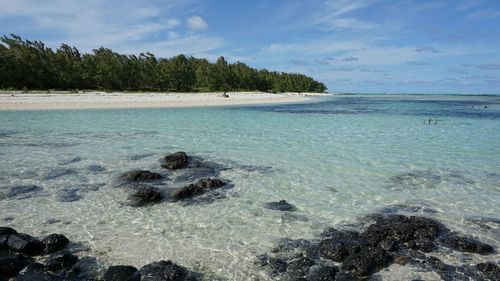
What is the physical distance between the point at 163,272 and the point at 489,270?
5.80 m

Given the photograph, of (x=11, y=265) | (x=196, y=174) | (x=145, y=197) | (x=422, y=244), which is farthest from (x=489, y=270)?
(x=196, y=174)

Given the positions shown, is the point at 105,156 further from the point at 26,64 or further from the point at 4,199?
the point at 26,64

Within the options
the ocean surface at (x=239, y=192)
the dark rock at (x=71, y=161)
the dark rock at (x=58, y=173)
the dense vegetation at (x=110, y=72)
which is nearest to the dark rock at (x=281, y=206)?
the ocean surface at (x=239, y=192)

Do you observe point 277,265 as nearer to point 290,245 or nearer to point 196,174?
point 290,245

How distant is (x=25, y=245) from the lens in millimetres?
7152

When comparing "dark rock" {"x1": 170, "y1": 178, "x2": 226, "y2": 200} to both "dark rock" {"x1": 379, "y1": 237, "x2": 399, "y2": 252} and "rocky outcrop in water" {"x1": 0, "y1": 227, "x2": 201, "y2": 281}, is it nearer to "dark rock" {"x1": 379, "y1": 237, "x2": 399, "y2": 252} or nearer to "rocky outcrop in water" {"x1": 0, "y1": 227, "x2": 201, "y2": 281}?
"rocky outcrop in water" {"x1": 0, "y1": 227, "x2": 201, "y2": 281}

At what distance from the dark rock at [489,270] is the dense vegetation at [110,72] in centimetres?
7552

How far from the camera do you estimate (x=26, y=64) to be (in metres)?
71.6

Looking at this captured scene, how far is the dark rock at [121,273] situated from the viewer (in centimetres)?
629

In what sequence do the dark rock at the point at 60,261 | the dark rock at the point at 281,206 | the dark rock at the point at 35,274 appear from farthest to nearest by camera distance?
the dark rock at the point at 281,206 → the dark rock at the point at 60,261 → the dark rock at the point at 35,274

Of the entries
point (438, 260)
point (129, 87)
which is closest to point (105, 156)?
point (438, 260)

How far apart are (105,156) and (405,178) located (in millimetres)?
12329

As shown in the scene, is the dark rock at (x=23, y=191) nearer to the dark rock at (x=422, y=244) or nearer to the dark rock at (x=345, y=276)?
the dark rock at (x=345, y=276)

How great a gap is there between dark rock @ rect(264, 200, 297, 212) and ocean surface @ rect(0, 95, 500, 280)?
221 mm
